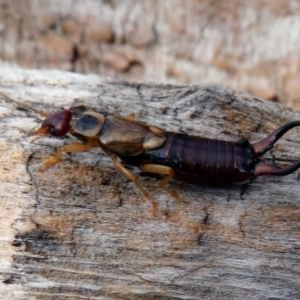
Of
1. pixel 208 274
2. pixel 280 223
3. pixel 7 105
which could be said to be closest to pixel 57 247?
pixel 208 274

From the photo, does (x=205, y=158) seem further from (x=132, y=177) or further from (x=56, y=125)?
(x=56, y=125)

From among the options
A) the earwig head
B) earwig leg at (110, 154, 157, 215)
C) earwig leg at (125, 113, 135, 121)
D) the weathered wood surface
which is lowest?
the weathered wood surface

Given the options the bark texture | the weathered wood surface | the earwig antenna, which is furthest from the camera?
the bark texture

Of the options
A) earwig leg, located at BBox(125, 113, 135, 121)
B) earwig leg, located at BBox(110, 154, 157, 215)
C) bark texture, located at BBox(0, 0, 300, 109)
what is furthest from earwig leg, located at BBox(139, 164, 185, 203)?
bark texture, located at BBox(0, 0, 300, 109)

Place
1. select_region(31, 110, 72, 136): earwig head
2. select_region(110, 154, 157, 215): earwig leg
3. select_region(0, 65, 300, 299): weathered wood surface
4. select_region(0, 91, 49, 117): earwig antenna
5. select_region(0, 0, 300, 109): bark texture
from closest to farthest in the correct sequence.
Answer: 1. select_region(0, 65, 300, 299): weathered wood surface
2. select_region(110, 154, 157, 215): earwig leg
3. select_region(31, 110, 72, 136): earwig head
4. select_region(0, 91, 49, 117): earwig antenna
5. select_region(0, 0, 300, 109): bark texture

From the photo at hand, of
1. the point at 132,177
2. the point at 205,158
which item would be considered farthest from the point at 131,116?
the point at 205,158

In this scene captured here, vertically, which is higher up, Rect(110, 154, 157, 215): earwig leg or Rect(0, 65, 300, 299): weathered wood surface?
Rect(110, 154, 157, 215): earwig leg

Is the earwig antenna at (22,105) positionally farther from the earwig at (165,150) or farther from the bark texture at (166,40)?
the bark texture at (166,40)

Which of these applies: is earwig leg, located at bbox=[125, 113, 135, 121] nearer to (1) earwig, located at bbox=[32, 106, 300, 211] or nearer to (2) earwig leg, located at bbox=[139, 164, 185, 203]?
(1) earwig, located at bbox=[32, 106, 300, 211]
